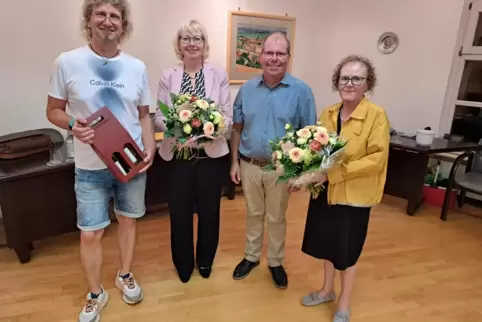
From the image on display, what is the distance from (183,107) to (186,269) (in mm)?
1117

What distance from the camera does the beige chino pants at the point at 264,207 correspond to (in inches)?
86.4

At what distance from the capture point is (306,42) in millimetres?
4469

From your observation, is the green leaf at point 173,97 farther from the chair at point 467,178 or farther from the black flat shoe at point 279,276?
the chair at point 467,178

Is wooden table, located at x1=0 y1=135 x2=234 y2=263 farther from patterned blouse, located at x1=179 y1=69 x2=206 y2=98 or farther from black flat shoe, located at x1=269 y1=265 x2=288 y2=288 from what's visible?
black flat shoe, located at x1=269 y1=265 x2=288 y2=288

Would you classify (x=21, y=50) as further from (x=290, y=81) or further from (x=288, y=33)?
(x=288, y=33)

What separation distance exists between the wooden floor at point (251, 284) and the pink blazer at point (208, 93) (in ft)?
2.99

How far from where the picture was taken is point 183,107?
1.88 m

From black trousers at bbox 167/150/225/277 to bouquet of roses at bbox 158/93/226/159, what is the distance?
0.22 meters

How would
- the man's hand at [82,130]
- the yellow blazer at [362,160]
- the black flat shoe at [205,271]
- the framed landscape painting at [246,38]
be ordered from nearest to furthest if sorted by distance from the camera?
the man's hand at [82,130], the yellow blazer at [362,160], the black flat shoe at [205,271], the framed landscape painting at [246,38]

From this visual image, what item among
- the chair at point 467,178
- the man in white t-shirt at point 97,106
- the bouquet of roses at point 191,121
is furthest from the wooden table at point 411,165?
the man in white t-shirt at point 97,106

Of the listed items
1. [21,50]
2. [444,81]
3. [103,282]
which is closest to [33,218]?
[103,282]

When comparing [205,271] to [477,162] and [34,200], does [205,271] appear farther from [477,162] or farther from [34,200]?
[477,162]

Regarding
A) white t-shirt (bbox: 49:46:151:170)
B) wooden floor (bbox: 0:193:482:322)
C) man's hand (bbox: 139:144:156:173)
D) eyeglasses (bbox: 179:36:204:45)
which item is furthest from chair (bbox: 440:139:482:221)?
white t-shirt (bbox: 49:46:151:170)

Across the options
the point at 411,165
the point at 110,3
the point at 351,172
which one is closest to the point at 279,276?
the point at 351,172
